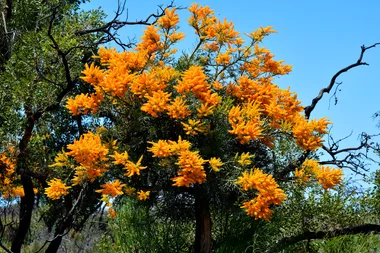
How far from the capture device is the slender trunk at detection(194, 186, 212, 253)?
19.7 ft

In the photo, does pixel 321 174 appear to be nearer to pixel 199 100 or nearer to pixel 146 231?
pixel 199 100

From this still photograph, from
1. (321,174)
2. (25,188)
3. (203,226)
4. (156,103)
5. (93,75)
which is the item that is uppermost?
(93,75)

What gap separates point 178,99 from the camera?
520 cm

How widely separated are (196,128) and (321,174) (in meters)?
1.44

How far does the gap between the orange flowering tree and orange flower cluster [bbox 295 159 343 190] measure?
0.01 metres

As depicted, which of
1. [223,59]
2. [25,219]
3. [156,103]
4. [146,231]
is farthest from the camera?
[25,219]

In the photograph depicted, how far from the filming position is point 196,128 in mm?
5074

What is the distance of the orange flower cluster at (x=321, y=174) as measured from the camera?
5.52m

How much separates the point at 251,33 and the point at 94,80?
1.81 meters

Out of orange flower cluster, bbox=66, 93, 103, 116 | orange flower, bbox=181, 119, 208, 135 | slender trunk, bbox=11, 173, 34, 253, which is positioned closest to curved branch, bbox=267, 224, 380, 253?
orange flower, bbox=181, 119, 208, 135

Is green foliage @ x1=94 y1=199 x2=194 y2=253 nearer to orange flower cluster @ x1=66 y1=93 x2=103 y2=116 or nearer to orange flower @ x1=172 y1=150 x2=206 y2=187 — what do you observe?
orange flower cluster @ x1=66 y1=93 x2=103 y2=116

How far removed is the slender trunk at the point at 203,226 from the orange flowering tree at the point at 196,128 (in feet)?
0.04

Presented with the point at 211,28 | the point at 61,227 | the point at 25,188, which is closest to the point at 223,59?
the point at 211,28

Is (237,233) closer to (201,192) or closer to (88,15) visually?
(201,192)
